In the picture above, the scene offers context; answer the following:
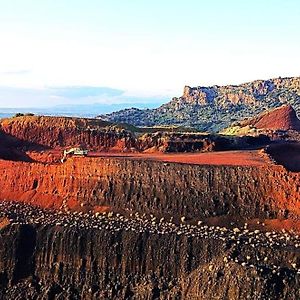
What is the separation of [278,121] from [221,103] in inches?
2076

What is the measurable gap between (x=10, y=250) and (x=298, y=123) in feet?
177

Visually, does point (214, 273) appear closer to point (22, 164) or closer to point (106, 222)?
point (106, 222)

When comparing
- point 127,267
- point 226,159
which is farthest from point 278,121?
point 127,267

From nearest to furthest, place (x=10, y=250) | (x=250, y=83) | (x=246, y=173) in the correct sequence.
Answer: (x=10, y=250)
(x=246, y=173)
(x=250, y=83)

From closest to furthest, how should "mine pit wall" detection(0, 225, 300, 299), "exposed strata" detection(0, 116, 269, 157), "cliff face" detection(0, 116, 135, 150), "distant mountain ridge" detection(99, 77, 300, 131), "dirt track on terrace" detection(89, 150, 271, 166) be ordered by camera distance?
1. "mine pit wall" detection(0, 225, 300, 299)
2. "dirt track on terrace" detection(89, 150, 271, 166)
3. "exposed strata" detection(0, 116, 269, 157)
4. "cliff face" detection(0, 116, 135, 150)
5. "distant mountain ridge" detection(99, 77, 300, 131)

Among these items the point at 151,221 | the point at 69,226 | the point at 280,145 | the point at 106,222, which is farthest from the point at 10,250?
the point at 280,145

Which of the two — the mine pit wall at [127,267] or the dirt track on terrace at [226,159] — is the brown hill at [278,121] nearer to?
the dirt track on terrace at [226,159]

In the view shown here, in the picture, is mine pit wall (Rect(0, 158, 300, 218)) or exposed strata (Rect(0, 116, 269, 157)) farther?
exposed strata (Rect(0, 116, 269, 157))

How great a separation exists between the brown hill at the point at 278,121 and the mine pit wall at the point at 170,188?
42693 millimetres

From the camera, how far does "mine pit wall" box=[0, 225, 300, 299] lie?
2470 centimetres

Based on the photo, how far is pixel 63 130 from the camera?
4522 centimetres

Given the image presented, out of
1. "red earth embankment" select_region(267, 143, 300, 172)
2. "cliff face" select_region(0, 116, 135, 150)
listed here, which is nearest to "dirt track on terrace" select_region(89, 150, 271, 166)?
"red earth embankment" select_region(267, 143, 300, 172)

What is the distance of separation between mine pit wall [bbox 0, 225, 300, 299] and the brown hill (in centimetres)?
4831

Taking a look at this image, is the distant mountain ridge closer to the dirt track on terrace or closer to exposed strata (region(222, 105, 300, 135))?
exposed strata (region(222, 105, 300, 135))
